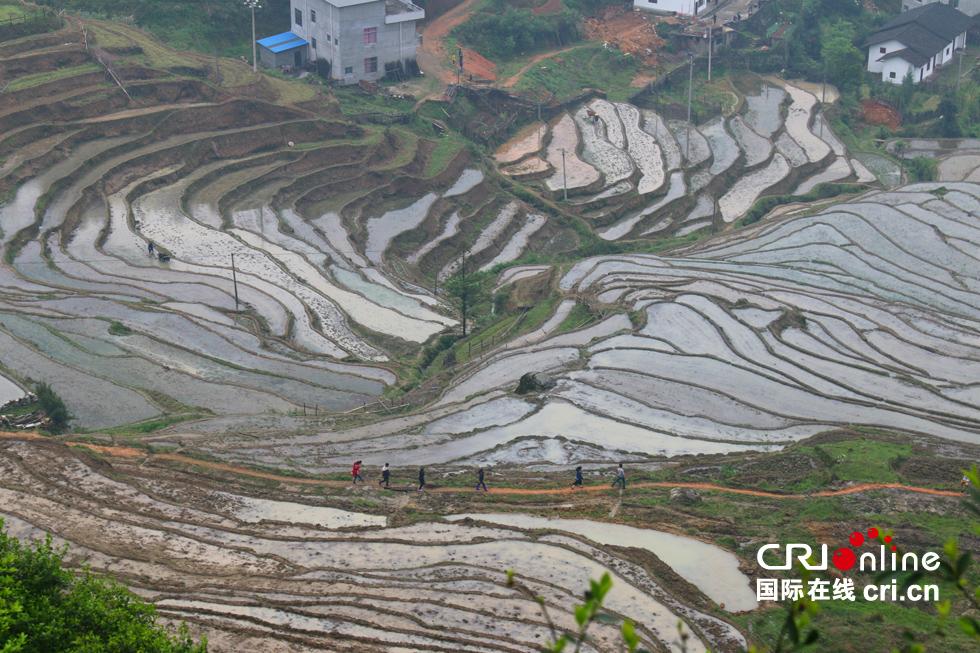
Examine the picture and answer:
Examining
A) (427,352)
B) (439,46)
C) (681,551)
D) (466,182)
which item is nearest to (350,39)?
(439,46)

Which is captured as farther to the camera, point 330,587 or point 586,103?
point 586,103

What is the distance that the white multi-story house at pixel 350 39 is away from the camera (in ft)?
197

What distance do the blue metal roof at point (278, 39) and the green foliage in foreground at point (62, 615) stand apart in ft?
178

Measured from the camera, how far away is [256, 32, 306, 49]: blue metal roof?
62.7 meters

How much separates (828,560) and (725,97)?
2340 inches

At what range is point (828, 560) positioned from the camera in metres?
18.7

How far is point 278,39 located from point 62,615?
56874 millimetres

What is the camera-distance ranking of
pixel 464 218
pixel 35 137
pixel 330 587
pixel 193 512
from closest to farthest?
pixel 330 587 < pixel 193 512 < pixel 35 137 < pixel 464 218

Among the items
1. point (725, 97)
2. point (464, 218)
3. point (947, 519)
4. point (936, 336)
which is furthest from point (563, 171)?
point (947, 519)

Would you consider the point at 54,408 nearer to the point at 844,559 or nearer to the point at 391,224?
the point at 844,559

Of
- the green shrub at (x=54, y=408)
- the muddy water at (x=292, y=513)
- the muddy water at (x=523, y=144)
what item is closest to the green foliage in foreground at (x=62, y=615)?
the muddy water at (x=292, y=513)

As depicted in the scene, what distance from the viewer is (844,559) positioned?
17.9m

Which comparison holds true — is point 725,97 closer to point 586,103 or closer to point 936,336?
point 586,103

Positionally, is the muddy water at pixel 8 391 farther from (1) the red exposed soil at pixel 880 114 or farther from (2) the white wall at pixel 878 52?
(2) the white wall at pixel 878 52
